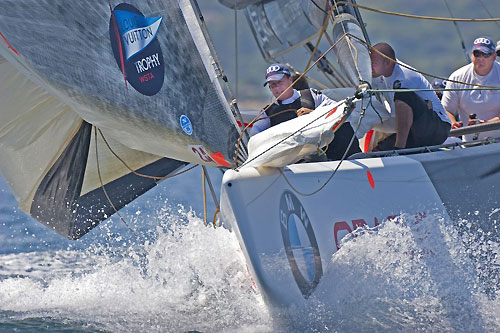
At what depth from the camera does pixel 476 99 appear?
444cm

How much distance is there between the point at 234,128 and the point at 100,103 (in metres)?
0.65

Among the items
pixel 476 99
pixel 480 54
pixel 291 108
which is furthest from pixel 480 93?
pixel 291 108

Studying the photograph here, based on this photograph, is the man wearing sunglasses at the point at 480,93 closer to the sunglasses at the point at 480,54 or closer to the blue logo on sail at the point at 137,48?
the sunglasses at the point at 480,54

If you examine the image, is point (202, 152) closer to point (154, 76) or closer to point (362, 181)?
point (154, 76)

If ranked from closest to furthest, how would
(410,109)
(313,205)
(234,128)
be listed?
(313,205) → (234,128) → (410,109)

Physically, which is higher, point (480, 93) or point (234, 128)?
point (234, 128)

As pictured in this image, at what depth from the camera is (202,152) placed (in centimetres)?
333

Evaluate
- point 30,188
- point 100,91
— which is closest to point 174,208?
point 30,188

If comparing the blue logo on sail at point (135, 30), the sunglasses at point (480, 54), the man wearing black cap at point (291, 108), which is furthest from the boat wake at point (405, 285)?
the sunglasses at point (480, 54)

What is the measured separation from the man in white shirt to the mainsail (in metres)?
0.87

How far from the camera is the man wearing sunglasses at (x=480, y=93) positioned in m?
4.38

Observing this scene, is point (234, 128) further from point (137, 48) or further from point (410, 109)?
point (410, 109)

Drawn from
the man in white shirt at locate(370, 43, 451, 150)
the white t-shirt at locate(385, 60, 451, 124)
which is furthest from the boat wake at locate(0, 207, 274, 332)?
the white t-shirt at locate(385, 60, 451, 124)

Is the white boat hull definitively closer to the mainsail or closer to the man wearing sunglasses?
the mainsail
